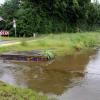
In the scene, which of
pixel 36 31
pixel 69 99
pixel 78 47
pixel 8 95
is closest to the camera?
pixel 8 95

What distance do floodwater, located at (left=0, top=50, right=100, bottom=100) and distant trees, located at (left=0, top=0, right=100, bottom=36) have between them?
2455 cm

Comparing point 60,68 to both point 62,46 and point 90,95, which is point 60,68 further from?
point 62,46

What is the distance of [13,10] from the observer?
5416cm

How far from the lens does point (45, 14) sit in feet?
173

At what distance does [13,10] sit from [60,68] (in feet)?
109

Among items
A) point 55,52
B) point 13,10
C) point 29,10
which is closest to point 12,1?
point 13,10

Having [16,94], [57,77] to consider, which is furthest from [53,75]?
[16,94]

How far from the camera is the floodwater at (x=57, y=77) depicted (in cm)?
1535

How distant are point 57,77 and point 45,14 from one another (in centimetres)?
3453

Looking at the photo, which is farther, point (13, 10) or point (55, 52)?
point (13, 10)

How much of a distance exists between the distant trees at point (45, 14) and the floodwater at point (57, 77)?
2455 cm

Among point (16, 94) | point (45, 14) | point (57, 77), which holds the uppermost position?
point (45, 14)

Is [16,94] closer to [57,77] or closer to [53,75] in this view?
[57,77]

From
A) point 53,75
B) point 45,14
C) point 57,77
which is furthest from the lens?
point 45,14
